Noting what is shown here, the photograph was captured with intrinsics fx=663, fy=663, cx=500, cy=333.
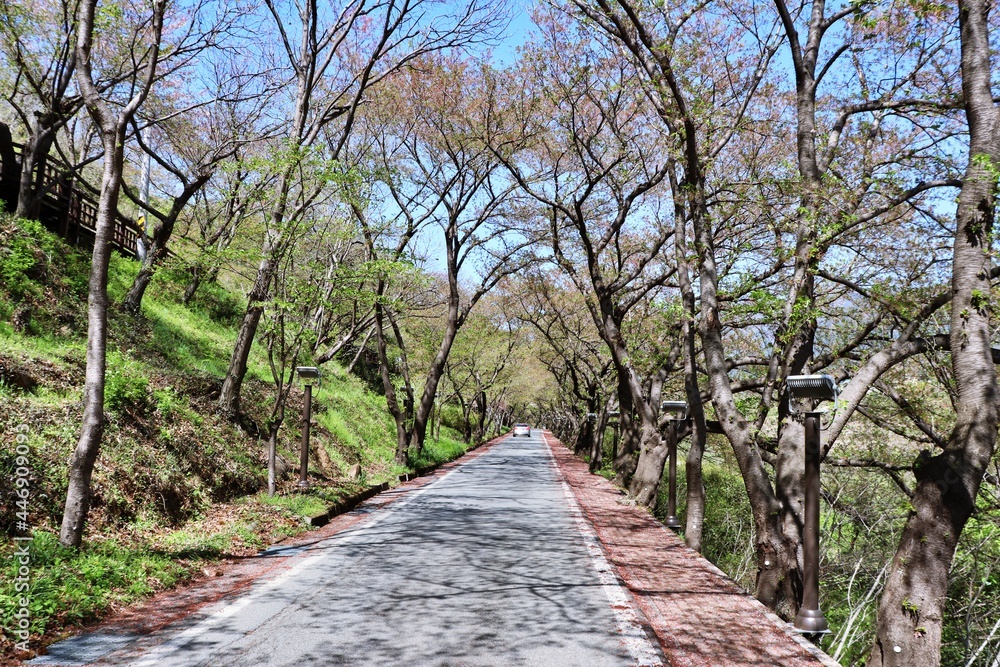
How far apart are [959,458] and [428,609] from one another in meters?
4.56

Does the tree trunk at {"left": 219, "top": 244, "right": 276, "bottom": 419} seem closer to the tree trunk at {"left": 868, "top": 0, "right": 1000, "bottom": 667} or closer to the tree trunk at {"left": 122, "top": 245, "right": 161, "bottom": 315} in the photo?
the tree trunk at {"left": 122, "top": 245, "right": 161, "bottom": 315}

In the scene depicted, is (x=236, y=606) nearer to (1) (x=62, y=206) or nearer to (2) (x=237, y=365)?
(2) (x=237, y=365)

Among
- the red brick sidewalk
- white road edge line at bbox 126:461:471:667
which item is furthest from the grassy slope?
the red brick sidewalk

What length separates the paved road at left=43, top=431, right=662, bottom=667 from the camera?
4676mm

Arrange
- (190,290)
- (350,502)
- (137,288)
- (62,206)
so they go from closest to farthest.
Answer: (350,502)
(137,288)
(62,206)
(190,290)

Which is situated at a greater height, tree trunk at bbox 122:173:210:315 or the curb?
tree trunk at bbox 122:173:210:315

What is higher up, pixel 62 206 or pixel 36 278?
pixel 62 206

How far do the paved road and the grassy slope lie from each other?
3.18ft

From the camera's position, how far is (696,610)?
20.0 feet

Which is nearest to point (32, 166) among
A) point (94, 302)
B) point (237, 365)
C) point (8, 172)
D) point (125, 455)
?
point (8, 172)

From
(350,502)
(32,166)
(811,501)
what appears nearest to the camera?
(811,501)

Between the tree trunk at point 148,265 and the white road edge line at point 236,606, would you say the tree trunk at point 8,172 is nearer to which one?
the tree trunk at point 148,265

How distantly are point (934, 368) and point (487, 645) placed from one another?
8.29 m

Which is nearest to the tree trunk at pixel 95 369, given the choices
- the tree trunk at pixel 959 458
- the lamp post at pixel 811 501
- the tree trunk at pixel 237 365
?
the tree trunk at pixel 237 365
